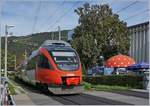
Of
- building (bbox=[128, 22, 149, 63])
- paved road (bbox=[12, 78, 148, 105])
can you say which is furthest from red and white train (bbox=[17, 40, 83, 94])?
building (bbox=[128, 22, 149, 63])

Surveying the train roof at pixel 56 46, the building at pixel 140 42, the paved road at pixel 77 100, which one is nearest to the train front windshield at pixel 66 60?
the train roof at pixel 56 46

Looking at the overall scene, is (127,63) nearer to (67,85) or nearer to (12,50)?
(67,85)

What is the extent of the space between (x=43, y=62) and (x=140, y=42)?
44.5m

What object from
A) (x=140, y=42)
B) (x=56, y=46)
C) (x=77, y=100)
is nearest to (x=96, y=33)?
(x=140, y=42)

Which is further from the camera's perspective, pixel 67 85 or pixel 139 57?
pixel 139 57

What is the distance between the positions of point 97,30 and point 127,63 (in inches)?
222

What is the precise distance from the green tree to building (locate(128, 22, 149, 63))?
33.4 feet

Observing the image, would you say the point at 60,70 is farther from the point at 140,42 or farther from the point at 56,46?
the point at 140,42

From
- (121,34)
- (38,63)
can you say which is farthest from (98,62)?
(38,63)

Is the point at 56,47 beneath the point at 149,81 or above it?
above

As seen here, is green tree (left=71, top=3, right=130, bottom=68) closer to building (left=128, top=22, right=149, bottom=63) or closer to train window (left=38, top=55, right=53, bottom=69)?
building (left=128, top=22, right=149, bottom=63)

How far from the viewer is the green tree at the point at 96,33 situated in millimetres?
55969

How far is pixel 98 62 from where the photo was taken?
60.1 metres

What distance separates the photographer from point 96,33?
185 ft
